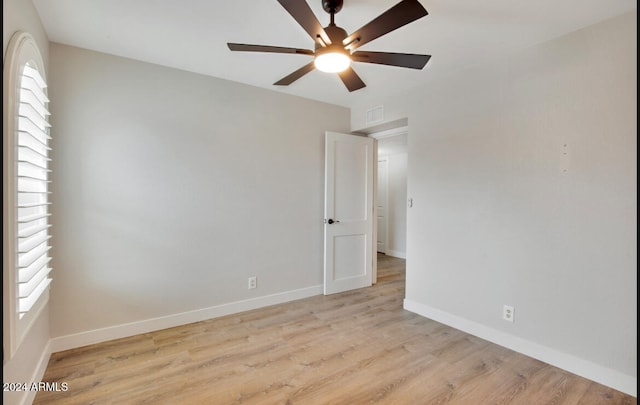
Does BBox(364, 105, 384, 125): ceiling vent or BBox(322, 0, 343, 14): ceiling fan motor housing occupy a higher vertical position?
BBox(322, 0, 343, 14): ceiling fan motor housing

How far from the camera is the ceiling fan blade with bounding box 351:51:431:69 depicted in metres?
1.75

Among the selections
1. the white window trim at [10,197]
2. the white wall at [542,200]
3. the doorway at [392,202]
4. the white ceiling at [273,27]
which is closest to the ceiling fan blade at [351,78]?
the white ceiling at [273,27]

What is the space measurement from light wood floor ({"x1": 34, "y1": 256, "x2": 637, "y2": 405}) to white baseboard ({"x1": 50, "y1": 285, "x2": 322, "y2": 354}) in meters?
0.06

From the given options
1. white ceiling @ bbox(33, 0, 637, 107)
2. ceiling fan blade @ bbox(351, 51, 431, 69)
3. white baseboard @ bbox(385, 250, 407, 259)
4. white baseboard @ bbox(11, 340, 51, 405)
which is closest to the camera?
white baseboard @ bbox(11, 340, 51, 405)

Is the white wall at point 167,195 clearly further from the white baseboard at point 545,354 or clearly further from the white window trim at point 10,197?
the white baseboard at point 545,354

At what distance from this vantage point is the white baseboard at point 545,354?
1.92m

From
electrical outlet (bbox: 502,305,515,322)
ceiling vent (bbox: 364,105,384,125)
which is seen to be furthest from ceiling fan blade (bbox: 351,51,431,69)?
electrical outlet (bbox: 502,305,515,322)

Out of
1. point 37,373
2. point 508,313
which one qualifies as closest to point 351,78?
point 508,313

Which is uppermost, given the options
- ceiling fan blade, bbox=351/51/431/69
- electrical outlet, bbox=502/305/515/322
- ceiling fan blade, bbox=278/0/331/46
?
ceiling fan blade, bbox=278/0/331/46

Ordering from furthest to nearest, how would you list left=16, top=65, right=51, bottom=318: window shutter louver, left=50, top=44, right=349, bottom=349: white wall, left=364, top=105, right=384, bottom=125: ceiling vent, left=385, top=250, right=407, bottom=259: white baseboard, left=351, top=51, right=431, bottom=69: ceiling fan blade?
1. left=385, top=250, right=407, bottom=259: white baseboard
2. left=364, top=105, right=384, bottom=125: ceiling vent
3. left=50, top=44, right=349, bottom=349: white wall
4. left=351, top=51, right=431, bottom=69: ceiling fan blade
5. left=16, top=65, right=51, bottom=318: window shutter louver

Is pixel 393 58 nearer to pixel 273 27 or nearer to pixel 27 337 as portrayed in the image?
pixel 273 27

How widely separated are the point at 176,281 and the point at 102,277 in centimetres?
58

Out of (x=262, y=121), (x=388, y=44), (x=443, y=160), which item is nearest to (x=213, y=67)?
(x=262, y=121)

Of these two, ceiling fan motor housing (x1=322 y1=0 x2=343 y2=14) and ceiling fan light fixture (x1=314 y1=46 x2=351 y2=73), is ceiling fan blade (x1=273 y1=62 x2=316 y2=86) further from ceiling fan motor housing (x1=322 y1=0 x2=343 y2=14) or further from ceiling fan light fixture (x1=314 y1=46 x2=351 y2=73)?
ceiling fan motor housing (x1=322 y1=0 x2=343 y2=14)
